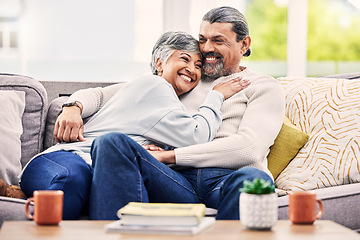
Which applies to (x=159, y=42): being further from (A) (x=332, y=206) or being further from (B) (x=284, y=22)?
(B) (x=284, y=22)

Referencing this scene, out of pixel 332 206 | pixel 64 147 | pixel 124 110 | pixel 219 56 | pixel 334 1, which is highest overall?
pixel 334 1

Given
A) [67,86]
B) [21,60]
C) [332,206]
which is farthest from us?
[21,60]

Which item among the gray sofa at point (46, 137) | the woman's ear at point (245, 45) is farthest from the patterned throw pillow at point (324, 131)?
the woman's ear at point (245, 45)

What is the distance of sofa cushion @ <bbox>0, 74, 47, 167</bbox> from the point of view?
2.51 metres

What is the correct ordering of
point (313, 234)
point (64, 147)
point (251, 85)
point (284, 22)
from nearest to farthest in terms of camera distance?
1. point (313, 234)
2. point (64, 147)
3. point (251, 85)
4. point (284, 22)

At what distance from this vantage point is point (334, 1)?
17.4 ft

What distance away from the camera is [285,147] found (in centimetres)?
243

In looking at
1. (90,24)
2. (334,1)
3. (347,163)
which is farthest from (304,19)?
(347,163)

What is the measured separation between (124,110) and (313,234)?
43.8 inches

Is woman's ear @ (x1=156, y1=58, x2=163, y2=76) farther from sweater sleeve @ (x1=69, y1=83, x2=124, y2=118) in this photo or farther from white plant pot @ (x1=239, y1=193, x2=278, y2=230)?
white plant pot @ (x1=239, y1=193, x2=278, y2=230)

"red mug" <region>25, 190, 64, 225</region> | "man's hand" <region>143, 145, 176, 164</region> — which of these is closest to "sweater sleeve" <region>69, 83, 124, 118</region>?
"man's hand" <region>143, 145, 176, 164</region>

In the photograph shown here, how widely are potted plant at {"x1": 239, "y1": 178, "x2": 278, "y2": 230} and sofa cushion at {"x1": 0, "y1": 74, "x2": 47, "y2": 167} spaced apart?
1314mm

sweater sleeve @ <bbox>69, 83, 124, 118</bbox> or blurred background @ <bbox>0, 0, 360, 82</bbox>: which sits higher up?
blurred background @ <bbox>0, 0, 360, 82</bbox>

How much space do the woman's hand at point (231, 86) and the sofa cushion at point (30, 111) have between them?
0.77 meters
